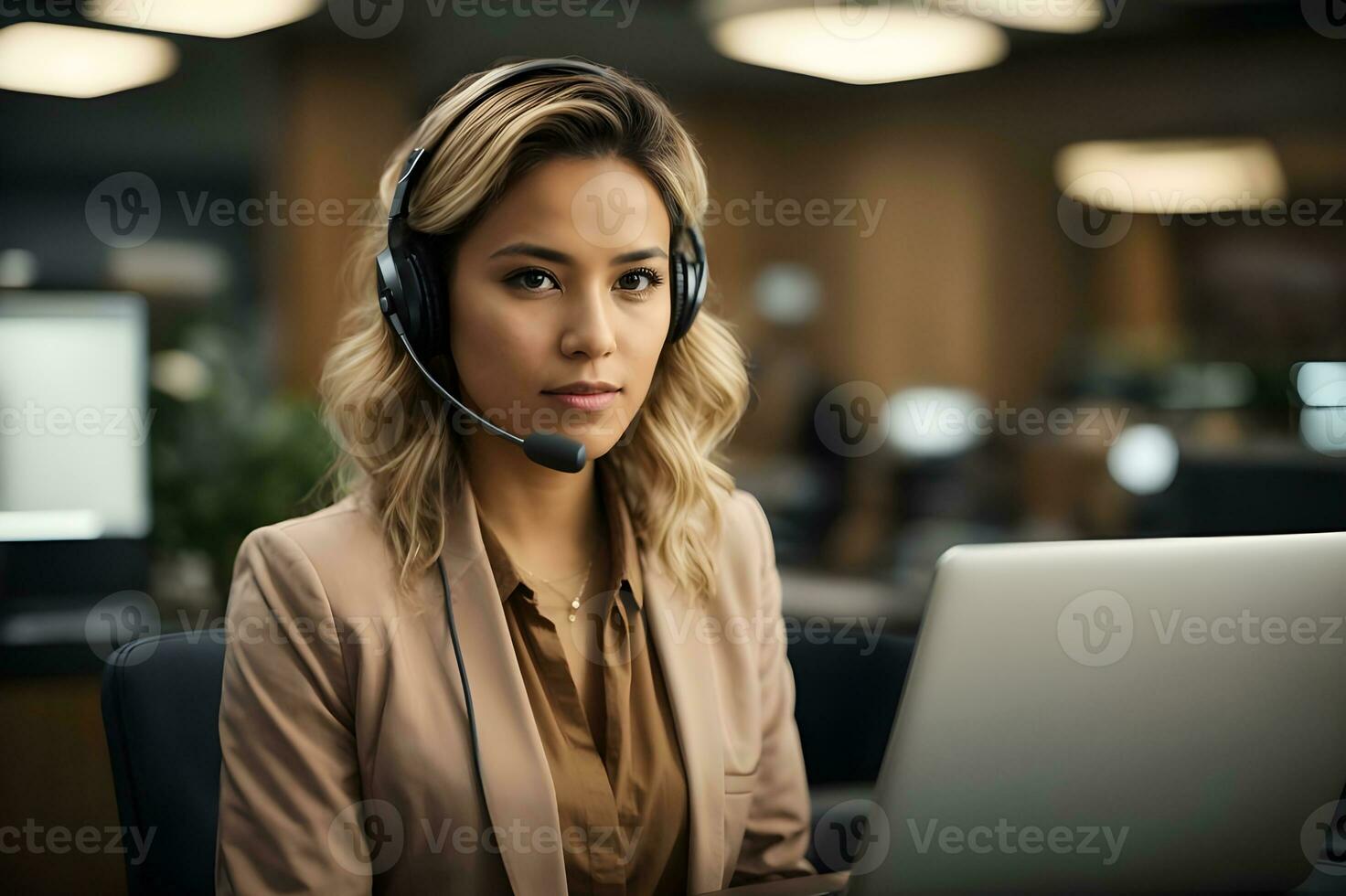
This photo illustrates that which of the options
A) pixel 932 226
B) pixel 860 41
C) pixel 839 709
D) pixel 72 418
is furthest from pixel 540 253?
pixel 932 226

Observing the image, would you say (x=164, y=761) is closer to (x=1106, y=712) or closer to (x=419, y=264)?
(x=419, y=264)

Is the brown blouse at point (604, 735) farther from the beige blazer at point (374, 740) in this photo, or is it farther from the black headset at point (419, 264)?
the black headset at point (419, 264)

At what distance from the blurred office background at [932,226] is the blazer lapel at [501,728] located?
2.40 m

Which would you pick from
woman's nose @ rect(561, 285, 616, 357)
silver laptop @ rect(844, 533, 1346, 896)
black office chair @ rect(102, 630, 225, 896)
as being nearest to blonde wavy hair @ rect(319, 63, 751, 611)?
woman's nose @ rect(561, 285, 616, 357)

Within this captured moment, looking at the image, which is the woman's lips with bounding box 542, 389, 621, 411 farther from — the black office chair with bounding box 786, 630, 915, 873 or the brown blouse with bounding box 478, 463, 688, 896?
the black office chair with bounding box 786, 630, 915, 873

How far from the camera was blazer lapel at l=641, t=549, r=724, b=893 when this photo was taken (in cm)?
103

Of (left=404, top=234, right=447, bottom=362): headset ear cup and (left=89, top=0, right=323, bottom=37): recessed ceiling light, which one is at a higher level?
(left=89, top=0, right=323, bottom=37): recessed ceiling light

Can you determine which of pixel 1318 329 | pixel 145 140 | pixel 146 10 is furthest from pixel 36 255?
pixel 1318 329

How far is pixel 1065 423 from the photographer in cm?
444

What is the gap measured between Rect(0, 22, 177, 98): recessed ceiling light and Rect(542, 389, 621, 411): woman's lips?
109 inches

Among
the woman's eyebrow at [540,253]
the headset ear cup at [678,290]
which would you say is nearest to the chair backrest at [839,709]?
the headset ear cup at [678,290]

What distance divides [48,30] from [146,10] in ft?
0.89

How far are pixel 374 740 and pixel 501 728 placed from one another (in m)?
0.11

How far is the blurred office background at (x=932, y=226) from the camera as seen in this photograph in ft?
10.8
